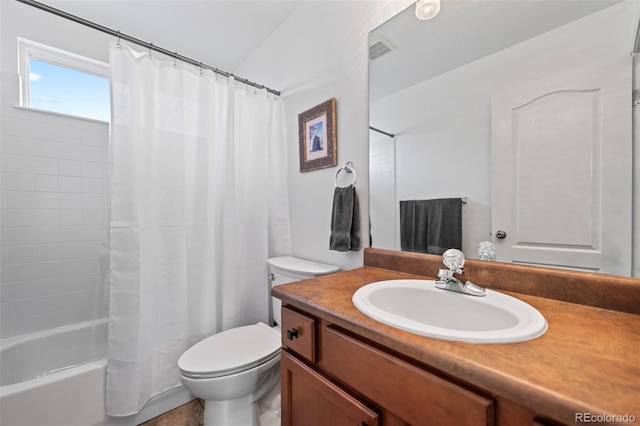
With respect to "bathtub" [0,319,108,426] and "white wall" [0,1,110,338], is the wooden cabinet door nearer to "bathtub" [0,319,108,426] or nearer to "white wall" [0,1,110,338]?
"bathtub" [0,319,108,426]

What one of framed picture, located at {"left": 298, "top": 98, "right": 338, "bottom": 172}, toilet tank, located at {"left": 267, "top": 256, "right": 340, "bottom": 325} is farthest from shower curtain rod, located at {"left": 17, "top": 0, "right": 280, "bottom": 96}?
toilet tank, located at {"left": 267, "top": 256, "right": 340, "bottom": 325}

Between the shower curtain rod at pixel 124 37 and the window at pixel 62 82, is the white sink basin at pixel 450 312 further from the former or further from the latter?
the window at pixel 62 82

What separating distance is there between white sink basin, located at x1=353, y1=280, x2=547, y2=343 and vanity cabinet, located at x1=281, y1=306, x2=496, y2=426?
0.08 meters

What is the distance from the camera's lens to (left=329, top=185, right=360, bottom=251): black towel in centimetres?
128

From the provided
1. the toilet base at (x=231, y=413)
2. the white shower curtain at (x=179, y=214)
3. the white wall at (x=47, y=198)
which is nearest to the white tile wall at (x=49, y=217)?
the white wall at (x=47, y=198)

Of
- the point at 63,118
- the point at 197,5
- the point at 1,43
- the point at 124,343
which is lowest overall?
the point at 124,343

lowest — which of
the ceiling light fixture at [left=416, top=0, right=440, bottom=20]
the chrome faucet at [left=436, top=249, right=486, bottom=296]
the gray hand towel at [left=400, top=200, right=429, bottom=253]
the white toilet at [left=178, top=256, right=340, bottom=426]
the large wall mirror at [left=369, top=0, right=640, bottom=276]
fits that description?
the white toilet at [left=178, top=256, right=340, bottom=426]

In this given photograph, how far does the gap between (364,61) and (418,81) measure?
34cm

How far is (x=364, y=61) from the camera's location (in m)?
1.25

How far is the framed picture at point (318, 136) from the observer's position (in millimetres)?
1419

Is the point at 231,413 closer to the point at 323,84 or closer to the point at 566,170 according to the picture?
the point at 566,170

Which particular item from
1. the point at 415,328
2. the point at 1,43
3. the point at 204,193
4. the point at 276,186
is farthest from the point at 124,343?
the point at 1,43

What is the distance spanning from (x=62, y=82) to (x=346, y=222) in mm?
2423

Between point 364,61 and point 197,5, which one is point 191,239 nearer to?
point 364,61
